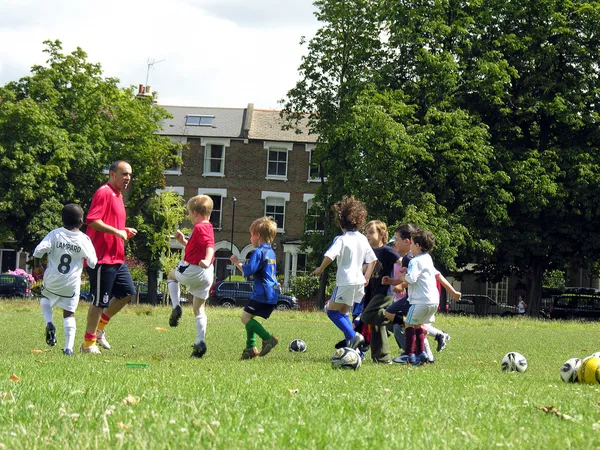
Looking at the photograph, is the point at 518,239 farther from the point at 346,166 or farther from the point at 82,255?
the point at 82,255

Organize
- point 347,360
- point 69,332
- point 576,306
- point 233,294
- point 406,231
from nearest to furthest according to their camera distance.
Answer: point 347,360
point 69,332
point 406,231
point 576,306
point 233,294

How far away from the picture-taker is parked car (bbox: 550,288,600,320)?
46688mm

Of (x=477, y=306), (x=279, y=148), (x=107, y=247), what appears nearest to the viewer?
(x=107, y=247)

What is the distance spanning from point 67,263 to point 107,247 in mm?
491

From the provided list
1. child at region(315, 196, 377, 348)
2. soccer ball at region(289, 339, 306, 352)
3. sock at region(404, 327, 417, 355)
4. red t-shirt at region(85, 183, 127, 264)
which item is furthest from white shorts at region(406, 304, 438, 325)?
red t-shirt at region(85, 183, 127, 264)

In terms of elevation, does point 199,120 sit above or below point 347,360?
above

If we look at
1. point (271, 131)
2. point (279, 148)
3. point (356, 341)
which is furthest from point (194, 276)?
point (271, 131)

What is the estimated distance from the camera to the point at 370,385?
7.11 metres

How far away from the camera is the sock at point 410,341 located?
10.9m

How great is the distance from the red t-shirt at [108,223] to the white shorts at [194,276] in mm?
727

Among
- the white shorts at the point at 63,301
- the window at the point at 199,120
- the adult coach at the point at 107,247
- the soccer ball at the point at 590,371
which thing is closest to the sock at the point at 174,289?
the adult coach at the point at 107,247

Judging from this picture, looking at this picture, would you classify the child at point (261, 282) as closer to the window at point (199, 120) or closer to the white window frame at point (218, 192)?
the white window frame at point (218, 192)

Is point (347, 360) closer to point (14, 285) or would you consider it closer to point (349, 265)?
point (349, 265)

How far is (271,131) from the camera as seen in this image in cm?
6141
